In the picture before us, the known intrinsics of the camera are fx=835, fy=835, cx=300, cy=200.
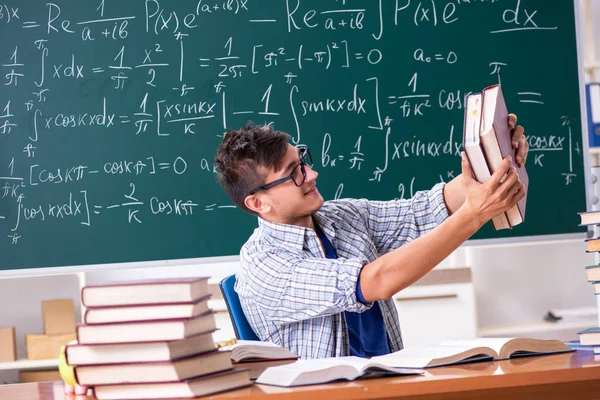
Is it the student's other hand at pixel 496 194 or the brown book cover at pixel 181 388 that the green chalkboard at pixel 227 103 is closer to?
the student's other hand at pixel 496 194

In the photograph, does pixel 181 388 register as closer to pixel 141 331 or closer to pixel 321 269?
pixel 141 331

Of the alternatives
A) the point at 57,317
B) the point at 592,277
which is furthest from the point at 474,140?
the point at 57,317

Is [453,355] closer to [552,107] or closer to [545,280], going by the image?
[552,107]

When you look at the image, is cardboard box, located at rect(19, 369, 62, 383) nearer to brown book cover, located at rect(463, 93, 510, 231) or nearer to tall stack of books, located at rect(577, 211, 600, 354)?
brown book cover, located at rect(463, 93, 510, 231)

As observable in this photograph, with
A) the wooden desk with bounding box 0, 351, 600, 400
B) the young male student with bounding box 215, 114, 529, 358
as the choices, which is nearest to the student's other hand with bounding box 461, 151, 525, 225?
the young male student with bounding box 215, 114, 529, 358

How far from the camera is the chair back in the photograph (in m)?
2.09

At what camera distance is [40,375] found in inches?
140

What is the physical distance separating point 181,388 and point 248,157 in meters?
1.00

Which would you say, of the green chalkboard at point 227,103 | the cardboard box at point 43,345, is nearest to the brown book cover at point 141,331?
the green chalkboard at point 227,103

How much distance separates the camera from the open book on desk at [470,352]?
146cm

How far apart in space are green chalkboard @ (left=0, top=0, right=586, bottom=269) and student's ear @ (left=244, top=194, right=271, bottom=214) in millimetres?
1068

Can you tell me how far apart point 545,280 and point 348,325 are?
2.44 m

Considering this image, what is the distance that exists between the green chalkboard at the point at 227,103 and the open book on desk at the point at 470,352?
177 centimetres

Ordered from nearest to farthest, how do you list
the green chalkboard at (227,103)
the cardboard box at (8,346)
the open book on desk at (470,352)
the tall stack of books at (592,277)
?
the open book on desk at (470,352) < the tall stack of books at (592,277) < the green chalkboard at (227,103) < the cardboard box at (8,346)
